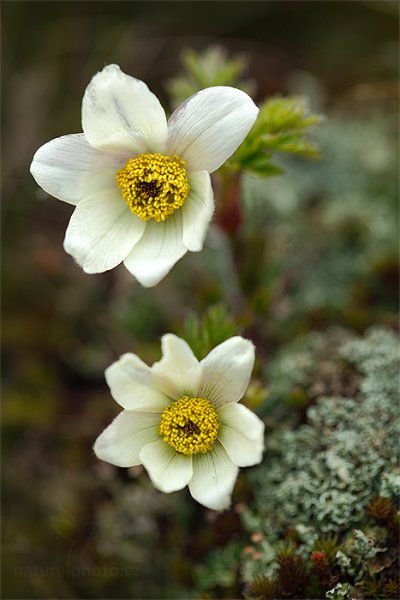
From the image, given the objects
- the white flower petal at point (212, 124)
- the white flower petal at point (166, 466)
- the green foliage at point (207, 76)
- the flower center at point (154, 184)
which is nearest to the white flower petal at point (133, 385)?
the white flower petal at point (166, 466)

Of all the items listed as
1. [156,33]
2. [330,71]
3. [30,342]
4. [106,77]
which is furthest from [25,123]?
[106,77]

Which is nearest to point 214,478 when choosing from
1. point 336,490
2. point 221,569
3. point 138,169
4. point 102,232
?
point 336,490

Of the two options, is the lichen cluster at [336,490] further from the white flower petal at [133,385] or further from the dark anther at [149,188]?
the dark anther at [149,188]

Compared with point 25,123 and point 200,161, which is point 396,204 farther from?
point 25,123

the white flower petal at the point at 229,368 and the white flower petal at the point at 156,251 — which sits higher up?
the white flower petal at the point at 156,251

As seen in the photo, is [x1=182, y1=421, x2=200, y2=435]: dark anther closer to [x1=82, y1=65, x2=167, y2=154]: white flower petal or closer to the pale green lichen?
the pale green lichen

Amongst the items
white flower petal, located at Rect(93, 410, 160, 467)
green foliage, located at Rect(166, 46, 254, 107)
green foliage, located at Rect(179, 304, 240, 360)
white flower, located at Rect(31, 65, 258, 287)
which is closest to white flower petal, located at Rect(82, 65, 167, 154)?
white flower, located at Rect(31, 65, 258, 287)
